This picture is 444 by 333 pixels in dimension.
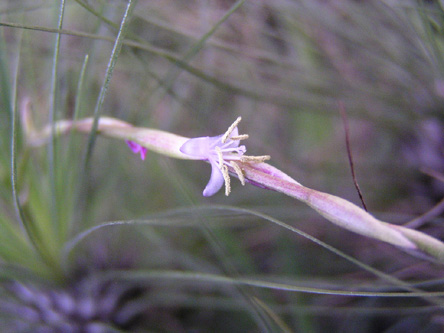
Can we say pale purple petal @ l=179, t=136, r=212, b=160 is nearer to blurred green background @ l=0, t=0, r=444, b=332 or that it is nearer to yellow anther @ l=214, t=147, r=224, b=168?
yellow anther @ l=214, t=147, r=224, b=168

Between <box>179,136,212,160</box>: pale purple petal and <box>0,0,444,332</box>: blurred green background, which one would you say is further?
<box>0,0,444,332</box>: blurred green background

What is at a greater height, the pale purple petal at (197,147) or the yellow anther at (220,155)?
the pale purple petal at (197,147)

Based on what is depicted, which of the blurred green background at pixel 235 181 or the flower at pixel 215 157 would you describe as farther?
the blurred green background at pixel 235 181

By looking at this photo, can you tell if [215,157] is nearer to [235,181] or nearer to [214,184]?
[214,184]

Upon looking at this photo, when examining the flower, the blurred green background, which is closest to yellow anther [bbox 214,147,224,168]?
the flower

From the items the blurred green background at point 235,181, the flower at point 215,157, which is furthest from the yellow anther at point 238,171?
the blurred green background at point 235,181

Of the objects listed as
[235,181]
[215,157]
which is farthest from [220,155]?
[235,181]

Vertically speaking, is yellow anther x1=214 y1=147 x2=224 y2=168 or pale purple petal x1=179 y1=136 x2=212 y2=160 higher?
pale purple petal x1=179 y1=136 x2=212 y2=160

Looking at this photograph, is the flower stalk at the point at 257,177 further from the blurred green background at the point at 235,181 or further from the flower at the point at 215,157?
the blurred green background at the point at 235,181
